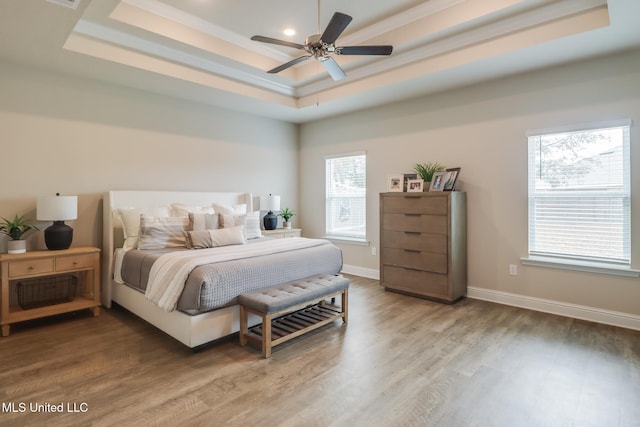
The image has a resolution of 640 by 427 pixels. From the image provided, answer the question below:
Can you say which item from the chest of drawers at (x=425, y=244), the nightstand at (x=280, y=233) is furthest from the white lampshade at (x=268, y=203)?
the chest of drawers at (x=425, y=244)

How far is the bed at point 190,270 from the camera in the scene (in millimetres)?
2633

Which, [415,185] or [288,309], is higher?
[415,185]

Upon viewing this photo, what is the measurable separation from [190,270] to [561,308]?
362 centimetres

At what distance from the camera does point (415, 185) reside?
13.8ft

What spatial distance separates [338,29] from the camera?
246 centimetres

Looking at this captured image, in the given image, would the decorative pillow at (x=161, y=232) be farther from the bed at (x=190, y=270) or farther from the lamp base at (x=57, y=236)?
the lamp base at (x=57, y=236)

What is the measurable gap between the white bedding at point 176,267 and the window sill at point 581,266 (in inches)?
105

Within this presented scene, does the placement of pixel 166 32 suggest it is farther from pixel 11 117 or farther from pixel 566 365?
pixel 566 365

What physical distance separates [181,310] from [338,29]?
2407mm

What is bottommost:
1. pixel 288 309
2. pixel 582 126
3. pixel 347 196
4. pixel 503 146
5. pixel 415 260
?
pixel 288 309

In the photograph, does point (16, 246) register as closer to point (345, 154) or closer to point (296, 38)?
point (296, 38)

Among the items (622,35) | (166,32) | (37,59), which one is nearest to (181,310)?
(166,32)

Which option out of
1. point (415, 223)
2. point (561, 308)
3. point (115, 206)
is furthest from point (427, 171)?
point (115, 206)

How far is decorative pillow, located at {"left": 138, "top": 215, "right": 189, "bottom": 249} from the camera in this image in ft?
11.6
